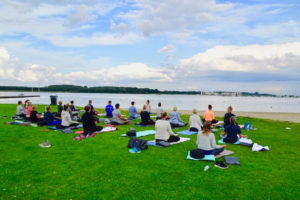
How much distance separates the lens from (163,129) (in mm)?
8859

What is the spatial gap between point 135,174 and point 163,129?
3.25m

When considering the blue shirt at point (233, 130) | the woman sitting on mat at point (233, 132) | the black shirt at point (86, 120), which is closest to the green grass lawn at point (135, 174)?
the woman sitting on mat at point (233, 132)

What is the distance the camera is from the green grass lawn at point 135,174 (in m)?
4.85

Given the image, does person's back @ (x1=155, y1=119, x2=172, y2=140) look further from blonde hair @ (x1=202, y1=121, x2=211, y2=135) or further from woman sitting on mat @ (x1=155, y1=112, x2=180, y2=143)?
blonde hair @ (x1=202, y1=121, x2=211, y2=135)

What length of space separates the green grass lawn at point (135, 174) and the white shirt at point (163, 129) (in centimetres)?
58

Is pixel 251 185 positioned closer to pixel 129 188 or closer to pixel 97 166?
pixel 129 188

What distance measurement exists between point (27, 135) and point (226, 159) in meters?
8.74

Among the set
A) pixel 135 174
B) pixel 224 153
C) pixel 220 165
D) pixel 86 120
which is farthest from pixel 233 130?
pixel 86 120

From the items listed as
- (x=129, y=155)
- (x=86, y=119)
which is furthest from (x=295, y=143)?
(x=86, y=119)

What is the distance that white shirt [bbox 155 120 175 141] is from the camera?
8805 mm

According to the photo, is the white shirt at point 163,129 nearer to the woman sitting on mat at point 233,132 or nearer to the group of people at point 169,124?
the group of people at point 169,124

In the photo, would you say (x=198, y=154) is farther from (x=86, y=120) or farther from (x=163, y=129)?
(x=86, y=120)

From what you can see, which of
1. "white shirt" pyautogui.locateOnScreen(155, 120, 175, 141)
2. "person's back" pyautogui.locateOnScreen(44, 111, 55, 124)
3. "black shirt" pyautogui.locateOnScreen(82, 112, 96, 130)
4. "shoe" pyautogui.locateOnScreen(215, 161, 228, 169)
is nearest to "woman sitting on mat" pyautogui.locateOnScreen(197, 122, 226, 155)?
"shoe" pyautogui.locateOnScreen(215, 161, 228, 169)

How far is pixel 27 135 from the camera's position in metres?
10.4
